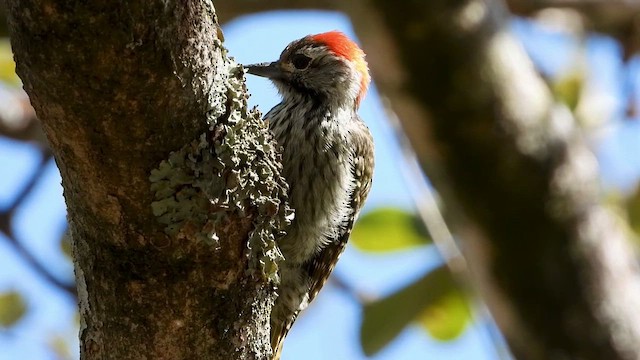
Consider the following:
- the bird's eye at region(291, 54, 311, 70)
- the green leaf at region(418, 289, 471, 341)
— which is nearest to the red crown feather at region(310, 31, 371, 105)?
the bird's eye at region(291, 54, 311, 70)

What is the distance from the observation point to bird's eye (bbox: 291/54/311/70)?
489cm

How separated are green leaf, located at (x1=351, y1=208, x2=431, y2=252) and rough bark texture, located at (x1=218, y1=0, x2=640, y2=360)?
60 centimetres

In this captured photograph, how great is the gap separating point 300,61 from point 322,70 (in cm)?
14

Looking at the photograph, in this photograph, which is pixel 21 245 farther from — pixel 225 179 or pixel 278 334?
pixel 225 179

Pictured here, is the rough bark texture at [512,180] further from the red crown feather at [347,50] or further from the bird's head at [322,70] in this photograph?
the red crown feather at [347,50]

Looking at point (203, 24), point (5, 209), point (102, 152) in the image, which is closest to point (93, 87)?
point (102, 152)

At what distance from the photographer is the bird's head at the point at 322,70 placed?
4.73 m

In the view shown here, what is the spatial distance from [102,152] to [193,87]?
0.22m

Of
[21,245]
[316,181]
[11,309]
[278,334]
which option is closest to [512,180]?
[316,181]

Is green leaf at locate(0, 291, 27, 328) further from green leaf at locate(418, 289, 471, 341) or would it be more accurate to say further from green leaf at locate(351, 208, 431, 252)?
green leaf at locate(418, 289, 471, 341)

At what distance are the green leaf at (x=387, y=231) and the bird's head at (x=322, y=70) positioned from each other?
1.79 feet

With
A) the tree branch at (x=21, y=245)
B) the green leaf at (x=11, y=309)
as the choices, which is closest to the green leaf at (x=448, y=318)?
the tree branch at (x=21, y=245)

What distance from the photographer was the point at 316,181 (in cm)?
406

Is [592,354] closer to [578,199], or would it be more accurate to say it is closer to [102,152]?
[578,199]
